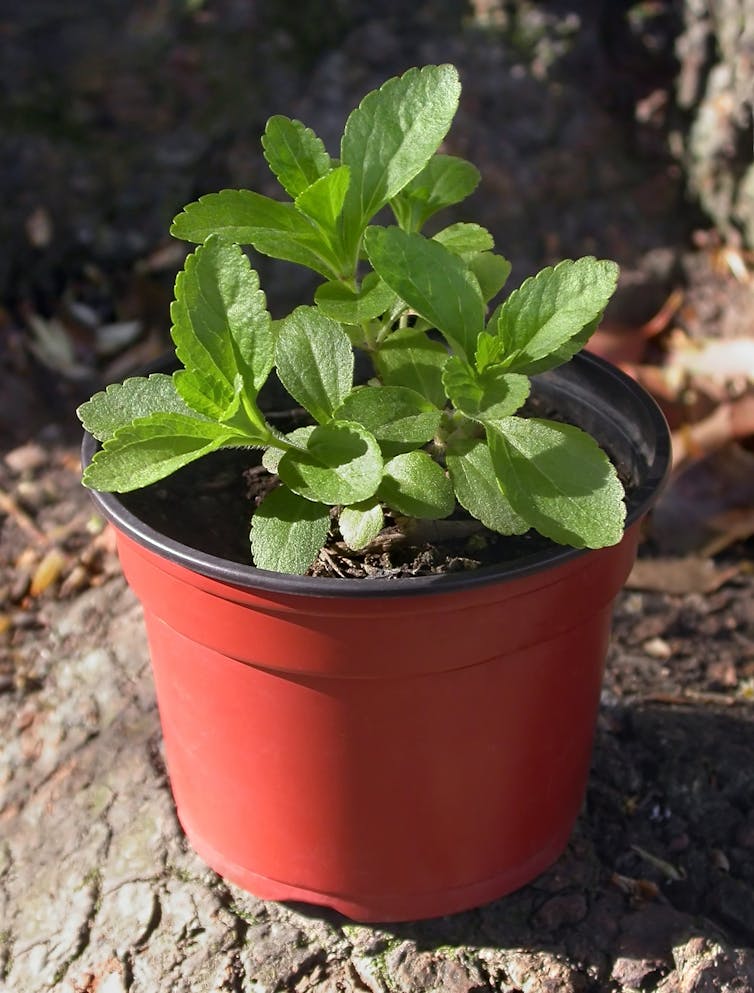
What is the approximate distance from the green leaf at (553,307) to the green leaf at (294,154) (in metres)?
0.23

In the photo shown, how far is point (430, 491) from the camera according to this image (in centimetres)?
103

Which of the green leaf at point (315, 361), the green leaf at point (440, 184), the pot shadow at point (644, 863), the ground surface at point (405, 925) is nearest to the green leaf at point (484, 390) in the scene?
the green leaf at point (315, 361)

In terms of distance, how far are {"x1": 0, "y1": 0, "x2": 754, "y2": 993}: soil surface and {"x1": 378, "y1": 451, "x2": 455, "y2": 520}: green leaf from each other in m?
0.55

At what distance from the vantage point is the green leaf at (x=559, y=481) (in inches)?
39.5

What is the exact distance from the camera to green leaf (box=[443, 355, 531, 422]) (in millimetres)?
1015

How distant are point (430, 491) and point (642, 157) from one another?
1.77 metres

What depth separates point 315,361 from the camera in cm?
109

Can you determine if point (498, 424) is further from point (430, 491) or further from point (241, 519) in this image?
point (241, 519)

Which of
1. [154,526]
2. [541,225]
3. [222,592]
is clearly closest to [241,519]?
[154,526]

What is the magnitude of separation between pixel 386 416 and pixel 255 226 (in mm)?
217

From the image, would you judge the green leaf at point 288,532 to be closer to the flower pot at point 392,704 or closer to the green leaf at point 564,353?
the flower pot at point 392,704

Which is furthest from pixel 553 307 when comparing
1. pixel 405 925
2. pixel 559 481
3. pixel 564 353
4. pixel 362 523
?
pixel 405 925

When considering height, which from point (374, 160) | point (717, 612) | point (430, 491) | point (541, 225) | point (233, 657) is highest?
point (374, 160)

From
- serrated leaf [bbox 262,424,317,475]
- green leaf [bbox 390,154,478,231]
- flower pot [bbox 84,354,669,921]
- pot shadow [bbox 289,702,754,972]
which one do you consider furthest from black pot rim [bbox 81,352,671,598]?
pot shadow [bbox 289,702,754,972]
